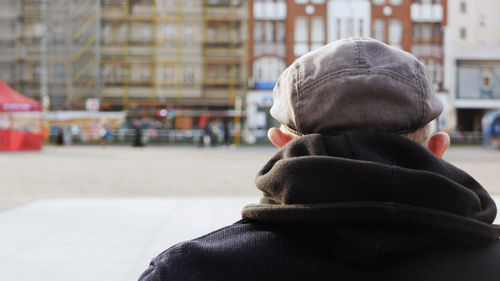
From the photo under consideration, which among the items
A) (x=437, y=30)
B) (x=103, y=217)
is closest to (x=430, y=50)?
(x=437, y=30)

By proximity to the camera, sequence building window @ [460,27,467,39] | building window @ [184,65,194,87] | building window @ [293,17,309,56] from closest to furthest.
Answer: building window @ [293,17,309,56]
building window @ [184,65,194,87]
building window @ [460,27,467,39]

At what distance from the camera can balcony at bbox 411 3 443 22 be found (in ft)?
145

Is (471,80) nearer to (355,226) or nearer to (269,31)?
(269,31)

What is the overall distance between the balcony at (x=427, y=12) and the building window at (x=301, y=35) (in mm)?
8571

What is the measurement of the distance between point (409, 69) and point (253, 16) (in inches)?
1708

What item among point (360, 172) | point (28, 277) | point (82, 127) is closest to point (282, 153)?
point (360, 172)

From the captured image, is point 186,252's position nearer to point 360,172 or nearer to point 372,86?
point 360,172

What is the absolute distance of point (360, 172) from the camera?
969mm

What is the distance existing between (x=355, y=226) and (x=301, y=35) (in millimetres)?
43102

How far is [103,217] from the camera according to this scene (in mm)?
7180

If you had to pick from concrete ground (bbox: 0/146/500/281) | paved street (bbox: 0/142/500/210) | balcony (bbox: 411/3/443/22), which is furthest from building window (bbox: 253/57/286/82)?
concrete ground (bbox: 0/146/500/281)

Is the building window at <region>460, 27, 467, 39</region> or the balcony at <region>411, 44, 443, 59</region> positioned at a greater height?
the building window at <region>460, 27, 467, 39</region>

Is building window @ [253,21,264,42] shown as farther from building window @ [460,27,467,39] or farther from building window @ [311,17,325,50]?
building window @ [460,27,467,39]

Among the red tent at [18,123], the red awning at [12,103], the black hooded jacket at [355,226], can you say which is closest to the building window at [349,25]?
the red tent at [18,123]
